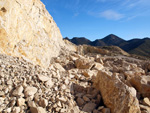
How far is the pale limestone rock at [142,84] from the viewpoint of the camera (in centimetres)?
468

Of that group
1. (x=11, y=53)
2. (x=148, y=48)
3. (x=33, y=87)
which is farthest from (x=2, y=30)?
(x=148, y=48)

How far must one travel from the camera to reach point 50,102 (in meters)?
3.10

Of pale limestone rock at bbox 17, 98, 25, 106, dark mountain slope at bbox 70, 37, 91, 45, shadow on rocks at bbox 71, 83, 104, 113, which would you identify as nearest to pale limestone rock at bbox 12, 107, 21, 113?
pale limestone rock at bbox 17, 98, 25, 106

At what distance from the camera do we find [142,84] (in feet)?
15.9

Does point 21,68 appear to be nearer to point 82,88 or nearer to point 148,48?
point 82,88

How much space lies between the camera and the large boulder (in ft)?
10.5

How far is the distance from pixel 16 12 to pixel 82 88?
5.82 metres

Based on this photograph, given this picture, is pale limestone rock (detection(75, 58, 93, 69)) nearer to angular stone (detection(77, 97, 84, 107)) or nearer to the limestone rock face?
the limestone rock face

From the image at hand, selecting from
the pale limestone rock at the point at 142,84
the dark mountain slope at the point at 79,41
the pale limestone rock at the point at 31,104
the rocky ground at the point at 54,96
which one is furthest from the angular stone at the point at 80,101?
the dark mountain slope at the point at 79,41

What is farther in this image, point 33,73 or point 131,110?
point 33,73

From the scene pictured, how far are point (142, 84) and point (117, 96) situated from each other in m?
2.32

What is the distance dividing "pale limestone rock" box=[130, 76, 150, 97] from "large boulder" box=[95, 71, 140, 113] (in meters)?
1.66

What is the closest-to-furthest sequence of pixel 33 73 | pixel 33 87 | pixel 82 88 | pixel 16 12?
pixel 33 87 → pixel 33 73 → pixel 82 88 → pixel 16 12

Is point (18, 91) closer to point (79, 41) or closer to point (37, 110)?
point (37, 110)
